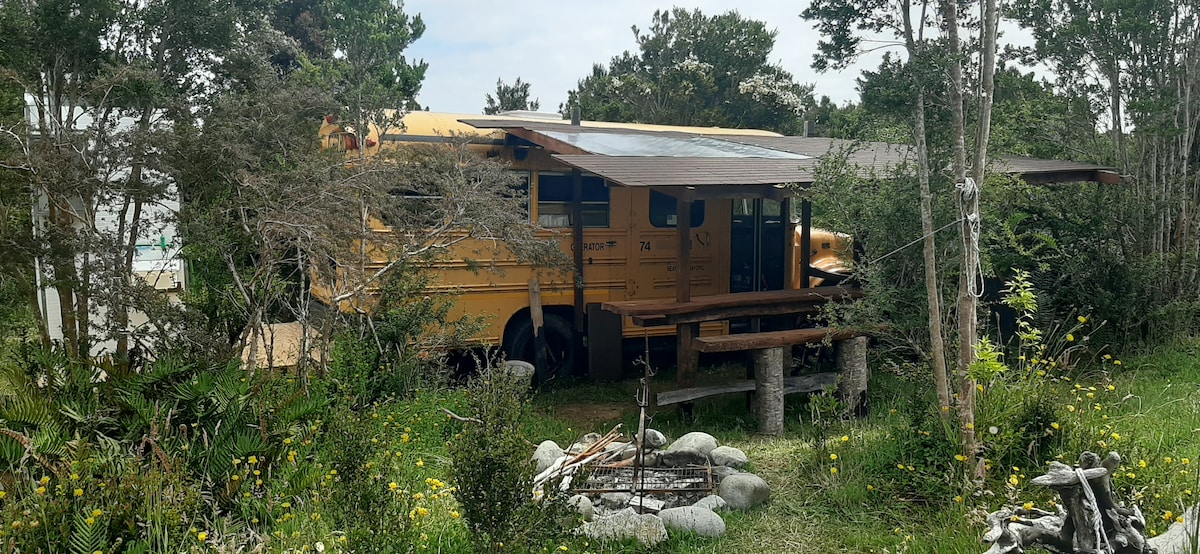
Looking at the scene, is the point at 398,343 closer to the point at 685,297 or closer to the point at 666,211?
the point at 685,297

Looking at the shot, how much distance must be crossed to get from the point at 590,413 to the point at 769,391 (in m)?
1.69

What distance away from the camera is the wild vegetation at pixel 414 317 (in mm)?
3855

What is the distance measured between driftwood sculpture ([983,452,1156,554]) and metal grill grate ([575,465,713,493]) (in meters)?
2.01

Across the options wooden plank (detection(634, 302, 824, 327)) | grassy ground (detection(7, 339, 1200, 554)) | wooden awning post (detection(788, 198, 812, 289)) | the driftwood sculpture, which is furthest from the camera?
wooden awning post (detection(788, 198, 812, 289))

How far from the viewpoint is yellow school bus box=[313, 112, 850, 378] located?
26.7 ft

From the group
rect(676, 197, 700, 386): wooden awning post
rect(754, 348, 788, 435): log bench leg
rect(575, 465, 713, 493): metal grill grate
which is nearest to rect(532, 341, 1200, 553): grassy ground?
rect(575, 465, 713, 493): metal grill grate

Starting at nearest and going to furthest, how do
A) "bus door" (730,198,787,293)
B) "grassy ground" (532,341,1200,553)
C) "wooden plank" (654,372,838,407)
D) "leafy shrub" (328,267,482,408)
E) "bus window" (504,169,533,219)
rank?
"grassy ground" (532,341,1200,553) < "leafy shrub" (328,267,482,408) < "wooden plank" (654,372,838,407) < "bus window" (504,169,533,219) < "bus door" (730,198,787,293)

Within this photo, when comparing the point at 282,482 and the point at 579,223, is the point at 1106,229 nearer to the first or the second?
the point at 579,223

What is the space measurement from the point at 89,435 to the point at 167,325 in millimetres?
1452

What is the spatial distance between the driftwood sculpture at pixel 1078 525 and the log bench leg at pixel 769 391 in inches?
132

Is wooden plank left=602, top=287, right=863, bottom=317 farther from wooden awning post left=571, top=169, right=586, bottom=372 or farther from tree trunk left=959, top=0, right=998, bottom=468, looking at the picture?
tree trunk left=959, top=0, right=998, bottom=468

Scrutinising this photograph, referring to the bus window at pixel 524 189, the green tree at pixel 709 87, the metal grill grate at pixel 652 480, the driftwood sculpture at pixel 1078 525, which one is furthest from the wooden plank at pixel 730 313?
the green tree at pixel 709 87

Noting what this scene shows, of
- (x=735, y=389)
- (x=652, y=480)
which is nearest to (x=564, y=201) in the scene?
(x=735, y=389)

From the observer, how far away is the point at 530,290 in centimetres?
832
